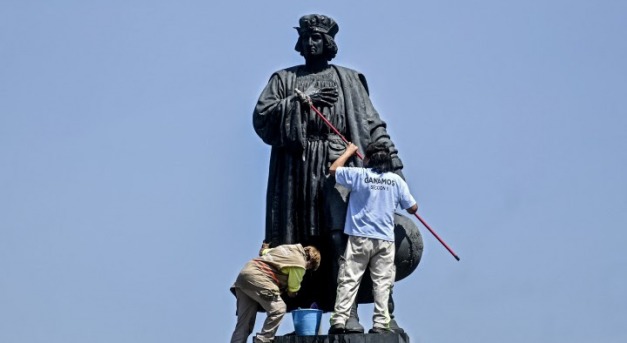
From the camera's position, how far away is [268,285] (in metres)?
17.9

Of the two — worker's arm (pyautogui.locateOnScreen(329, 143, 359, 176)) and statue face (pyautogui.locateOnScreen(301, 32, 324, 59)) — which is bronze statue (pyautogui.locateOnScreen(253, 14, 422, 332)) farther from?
worker's arm (pyautogui.locateOnScreen(329, 143, 359, 176))

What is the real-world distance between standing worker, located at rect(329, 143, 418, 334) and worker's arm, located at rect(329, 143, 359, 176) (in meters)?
0.10

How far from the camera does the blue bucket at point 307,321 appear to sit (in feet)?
59.9

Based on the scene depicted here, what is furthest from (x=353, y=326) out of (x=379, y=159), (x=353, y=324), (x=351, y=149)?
(x=351, y=149)

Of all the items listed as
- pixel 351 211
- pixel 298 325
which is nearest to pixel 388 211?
pixel 351 211

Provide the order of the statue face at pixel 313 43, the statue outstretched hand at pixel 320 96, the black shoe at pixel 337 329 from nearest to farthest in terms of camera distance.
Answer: the black shoe at pixel 337 329
the statue outstretched hand at pixel 320 96
the statue face at pixel 313 43

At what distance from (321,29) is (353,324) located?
3.73m

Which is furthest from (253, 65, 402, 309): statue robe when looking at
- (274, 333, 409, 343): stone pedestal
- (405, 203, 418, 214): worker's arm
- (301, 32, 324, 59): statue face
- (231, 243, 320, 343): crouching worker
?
(274, 333, 409, 343): stone pedestal

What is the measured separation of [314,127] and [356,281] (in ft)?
7.15

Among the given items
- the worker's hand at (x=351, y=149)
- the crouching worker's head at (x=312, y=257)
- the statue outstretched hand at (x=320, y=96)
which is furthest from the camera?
the statue outstretched hand at (x=320, y=96)

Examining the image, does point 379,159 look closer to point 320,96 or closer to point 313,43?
point 320,96

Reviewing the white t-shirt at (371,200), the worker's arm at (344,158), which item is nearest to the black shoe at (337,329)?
the white t-shirt at (371,200)

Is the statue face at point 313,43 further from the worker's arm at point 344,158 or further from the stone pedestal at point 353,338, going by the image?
the stone pedestal at point 353,338

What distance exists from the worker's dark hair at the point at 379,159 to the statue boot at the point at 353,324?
162 centimetres
